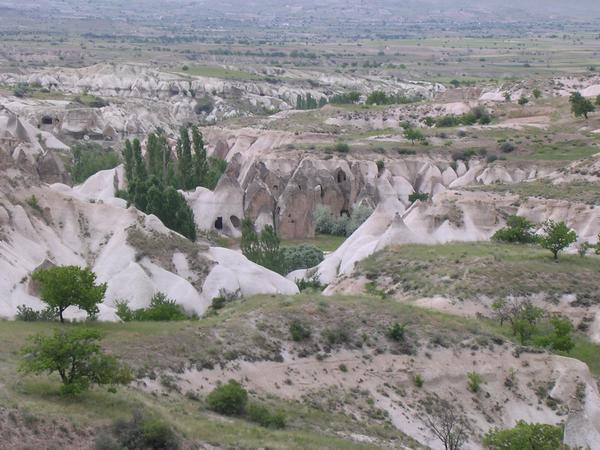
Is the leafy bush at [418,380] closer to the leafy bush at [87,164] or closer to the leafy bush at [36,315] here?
the leafy bush at [36,315]

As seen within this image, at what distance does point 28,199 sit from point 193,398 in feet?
78.4

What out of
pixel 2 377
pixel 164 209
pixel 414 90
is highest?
pixel 2 377

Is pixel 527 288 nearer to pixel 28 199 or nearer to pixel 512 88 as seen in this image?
pixel 28 199

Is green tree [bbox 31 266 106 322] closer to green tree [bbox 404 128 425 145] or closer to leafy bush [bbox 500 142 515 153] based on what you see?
leafy bush [bbox 500 142 515 153]

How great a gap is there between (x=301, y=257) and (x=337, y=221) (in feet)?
50.9

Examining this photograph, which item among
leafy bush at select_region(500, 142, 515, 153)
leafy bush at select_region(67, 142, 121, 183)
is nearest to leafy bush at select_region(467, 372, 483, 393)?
leafy bush at select_region(67, 142, 121, 183)

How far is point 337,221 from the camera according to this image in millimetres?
75000

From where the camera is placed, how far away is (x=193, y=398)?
27.9 m

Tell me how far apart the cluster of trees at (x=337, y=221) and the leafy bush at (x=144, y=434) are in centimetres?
5100

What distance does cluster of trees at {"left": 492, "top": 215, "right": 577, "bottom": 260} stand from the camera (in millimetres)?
45938

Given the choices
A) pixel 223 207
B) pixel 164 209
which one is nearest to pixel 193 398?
pixel 164 209

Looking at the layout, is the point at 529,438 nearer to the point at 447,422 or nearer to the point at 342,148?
the point at 447,422

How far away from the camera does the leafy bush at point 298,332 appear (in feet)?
108

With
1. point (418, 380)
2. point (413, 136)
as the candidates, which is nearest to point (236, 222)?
point (413, 136)
